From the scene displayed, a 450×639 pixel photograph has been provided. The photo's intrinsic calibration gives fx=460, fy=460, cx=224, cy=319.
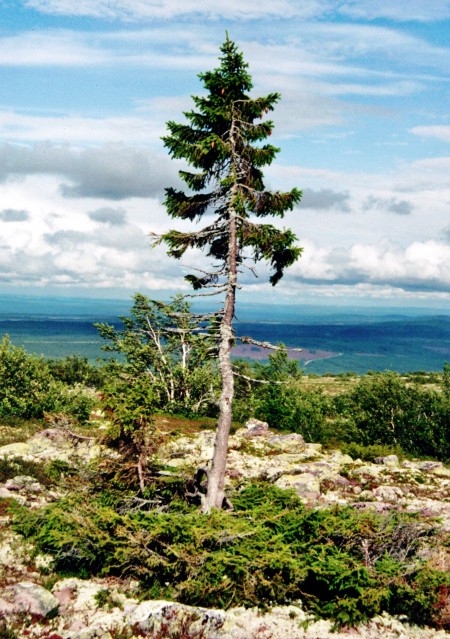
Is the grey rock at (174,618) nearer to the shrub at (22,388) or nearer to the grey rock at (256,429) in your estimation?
the grey rock at (256,429)

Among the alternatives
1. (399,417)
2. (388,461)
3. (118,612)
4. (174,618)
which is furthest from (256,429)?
(174,618)

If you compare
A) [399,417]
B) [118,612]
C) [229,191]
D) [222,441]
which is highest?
[229,191]

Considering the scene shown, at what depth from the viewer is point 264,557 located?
404 inches

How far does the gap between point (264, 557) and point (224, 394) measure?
6.13 meters

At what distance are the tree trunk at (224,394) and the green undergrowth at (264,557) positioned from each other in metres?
2.04

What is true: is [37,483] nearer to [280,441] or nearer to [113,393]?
[113,393]

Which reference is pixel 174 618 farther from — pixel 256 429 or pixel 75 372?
pixel 75 372

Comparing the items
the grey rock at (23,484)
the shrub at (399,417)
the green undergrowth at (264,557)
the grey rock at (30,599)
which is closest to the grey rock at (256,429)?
the shrub at (399,417)

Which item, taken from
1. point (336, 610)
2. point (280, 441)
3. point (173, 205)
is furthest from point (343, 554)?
point (280, 441)

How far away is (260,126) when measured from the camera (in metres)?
16.5

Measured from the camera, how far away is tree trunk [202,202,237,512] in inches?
577

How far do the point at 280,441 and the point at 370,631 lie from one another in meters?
20.3

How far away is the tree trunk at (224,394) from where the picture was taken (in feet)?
48.1

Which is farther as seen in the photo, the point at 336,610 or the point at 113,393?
the point at 113,393
